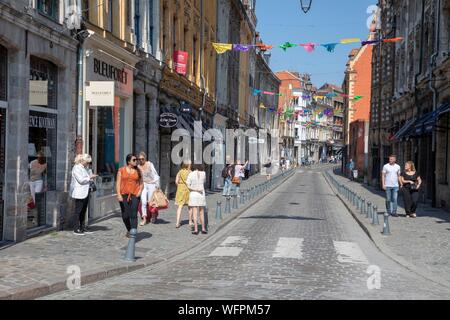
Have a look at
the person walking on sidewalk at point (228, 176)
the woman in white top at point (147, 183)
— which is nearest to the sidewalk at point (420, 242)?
the woman in white top at point (147, 183)

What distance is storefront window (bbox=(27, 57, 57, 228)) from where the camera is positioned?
1134cm

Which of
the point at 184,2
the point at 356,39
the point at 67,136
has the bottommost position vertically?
the point at 67,136

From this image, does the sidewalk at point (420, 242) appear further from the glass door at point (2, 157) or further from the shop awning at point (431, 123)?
the glass door at point (2, 157)

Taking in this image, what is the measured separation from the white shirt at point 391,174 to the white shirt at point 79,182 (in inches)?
363

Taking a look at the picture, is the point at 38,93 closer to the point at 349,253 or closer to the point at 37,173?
the point at 37,173

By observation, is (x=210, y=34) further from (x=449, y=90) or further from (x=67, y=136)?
(x=67, y=136)

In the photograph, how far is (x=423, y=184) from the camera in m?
24.2

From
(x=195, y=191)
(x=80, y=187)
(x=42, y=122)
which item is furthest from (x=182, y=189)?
(x=42, y=122)

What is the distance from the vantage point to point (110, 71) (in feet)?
50.3

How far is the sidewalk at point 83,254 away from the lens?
23.3ft

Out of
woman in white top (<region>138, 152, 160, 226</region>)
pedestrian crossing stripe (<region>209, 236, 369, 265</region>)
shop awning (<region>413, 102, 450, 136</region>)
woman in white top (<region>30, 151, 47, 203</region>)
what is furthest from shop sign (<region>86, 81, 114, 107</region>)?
shop awning (<region>413, 102, 450, 136</region>)

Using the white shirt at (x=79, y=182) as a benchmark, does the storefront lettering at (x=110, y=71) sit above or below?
above

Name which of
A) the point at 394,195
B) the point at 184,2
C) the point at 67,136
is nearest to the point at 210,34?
the point at 184,2
